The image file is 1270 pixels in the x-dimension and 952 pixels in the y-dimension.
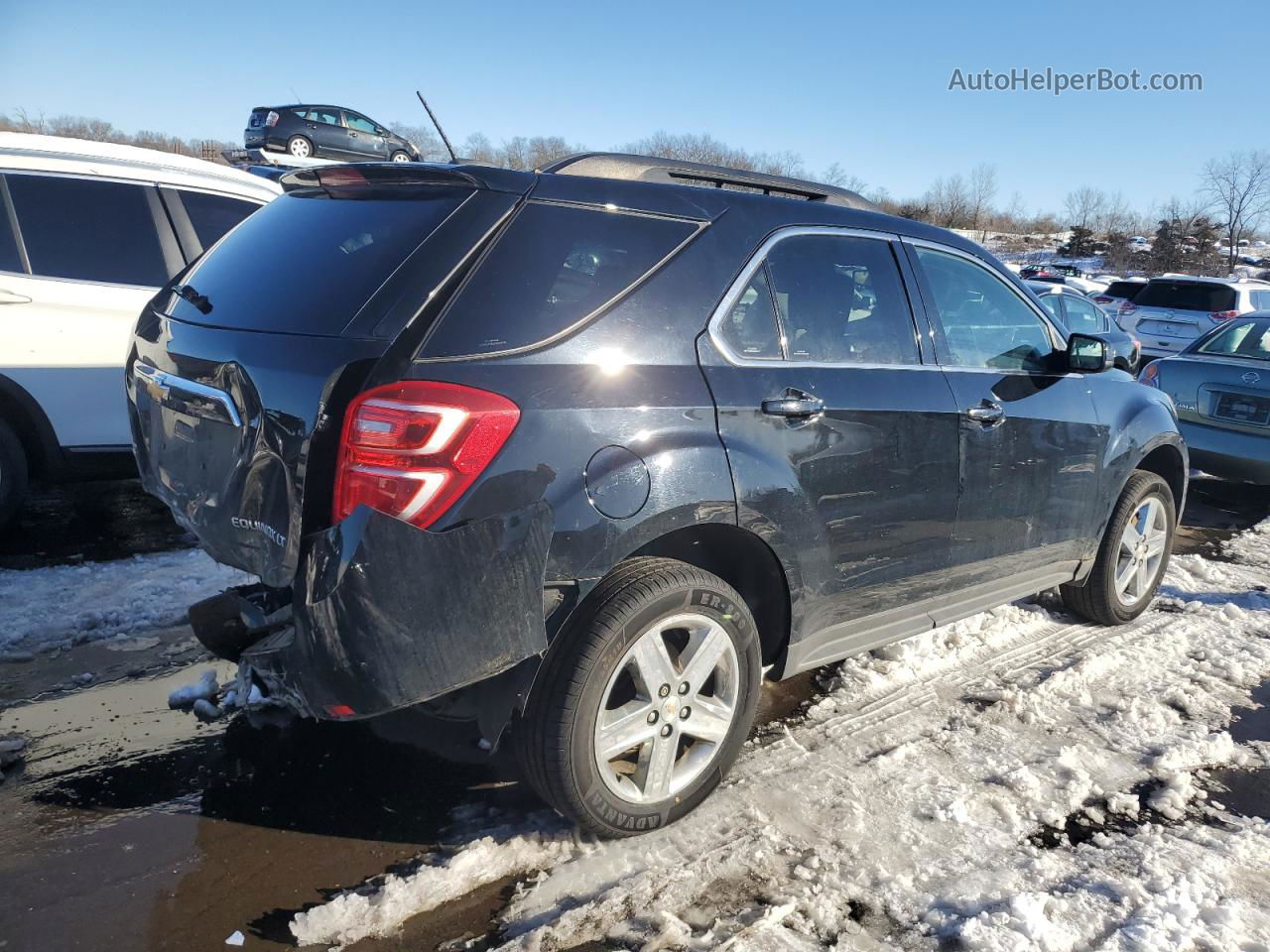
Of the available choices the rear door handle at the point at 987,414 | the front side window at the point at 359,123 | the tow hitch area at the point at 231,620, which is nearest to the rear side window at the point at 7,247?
the tow hitch area at the point at 231,620

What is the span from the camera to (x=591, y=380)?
2.48m

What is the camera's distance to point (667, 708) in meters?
2.72

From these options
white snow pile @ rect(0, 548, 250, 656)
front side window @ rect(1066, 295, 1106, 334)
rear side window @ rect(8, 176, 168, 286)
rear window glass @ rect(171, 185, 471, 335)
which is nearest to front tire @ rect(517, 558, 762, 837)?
rear window glass @ rect(171, 185, 471, 335)

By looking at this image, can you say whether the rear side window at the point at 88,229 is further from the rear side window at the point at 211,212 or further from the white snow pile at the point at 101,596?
the white snow pile at the point at 101,596

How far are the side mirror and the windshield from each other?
4.67 m

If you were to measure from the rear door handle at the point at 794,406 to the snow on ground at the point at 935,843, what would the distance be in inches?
50.3

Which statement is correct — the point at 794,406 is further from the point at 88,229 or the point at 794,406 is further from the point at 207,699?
the point at 88,229

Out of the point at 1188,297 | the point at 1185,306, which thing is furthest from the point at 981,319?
the point at 1188,297

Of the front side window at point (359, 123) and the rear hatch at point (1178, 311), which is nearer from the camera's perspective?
the rear hatch at point (1178, 311)

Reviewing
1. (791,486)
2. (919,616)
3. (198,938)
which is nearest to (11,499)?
(198,938)

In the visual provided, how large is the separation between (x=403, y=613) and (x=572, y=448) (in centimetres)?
60

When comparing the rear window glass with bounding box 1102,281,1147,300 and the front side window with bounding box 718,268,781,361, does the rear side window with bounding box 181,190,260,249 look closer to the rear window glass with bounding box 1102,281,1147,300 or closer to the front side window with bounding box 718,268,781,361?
the front side window with bounding box 718,268,781,361

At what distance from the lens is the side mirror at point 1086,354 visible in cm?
403

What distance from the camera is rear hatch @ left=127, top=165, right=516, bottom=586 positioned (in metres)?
2.31
